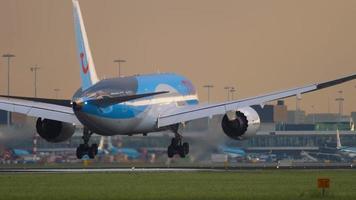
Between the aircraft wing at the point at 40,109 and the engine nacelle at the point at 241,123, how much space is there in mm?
11620

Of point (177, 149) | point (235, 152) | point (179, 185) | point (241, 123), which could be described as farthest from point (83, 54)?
point (235, 152)

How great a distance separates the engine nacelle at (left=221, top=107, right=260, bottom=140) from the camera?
96250 millimetres

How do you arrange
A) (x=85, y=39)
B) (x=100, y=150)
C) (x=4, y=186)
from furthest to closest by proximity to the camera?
(x=100, y=150), (x=85, y=39), (x=4, y=186)

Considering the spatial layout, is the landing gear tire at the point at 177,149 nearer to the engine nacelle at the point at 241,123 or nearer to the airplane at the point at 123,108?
the airplane at the point at 123,108

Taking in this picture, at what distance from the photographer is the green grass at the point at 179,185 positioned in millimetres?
68375

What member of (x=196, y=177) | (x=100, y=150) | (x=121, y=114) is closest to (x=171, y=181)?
(x=196, y=177)

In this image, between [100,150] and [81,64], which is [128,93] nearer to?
[81,64]

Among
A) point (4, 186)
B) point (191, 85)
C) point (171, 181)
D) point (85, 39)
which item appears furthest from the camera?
point (191, 85)

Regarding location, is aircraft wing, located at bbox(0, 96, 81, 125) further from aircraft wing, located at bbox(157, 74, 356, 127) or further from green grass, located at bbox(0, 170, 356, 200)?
aircraft wing, located at bbox(157, 74, 356, 127)

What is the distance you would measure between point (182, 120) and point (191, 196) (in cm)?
3214

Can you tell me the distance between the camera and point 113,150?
132125 millimetres

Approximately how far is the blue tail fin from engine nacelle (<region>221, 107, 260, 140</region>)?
37.4 feet

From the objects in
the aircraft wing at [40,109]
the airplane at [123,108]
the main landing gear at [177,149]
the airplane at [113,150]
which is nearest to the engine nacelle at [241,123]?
the airplane at [123,108]

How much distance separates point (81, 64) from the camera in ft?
330
